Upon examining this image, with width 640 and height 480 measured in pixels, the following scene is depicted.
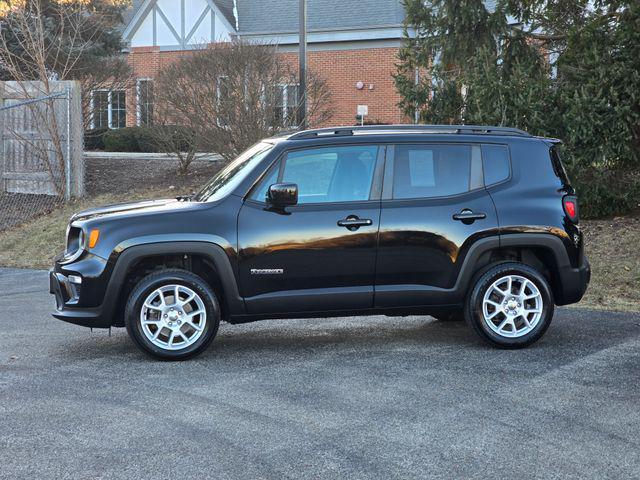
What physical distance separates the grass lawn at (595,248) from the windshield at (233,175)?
167 inches

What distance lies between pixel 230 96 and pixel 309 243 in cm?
967

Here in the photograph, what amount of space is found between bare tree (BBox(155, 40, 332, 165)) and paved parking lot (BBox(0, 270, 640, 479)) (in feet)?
27.1

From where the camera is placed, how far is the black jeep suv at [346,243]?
741 centimetres

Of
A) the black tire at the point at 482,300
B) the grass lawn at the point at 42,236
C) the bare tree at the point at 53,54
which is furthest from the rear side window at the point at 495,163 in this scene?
the bare tree at the point at 53,54

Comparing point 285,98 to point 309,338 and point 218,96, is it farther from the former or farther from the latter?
point 309,338

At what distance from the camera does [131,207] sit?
788cm

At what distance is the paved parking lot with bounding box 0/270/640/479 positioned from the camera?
197 inches

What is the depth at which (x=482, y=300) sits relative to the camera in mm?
7730

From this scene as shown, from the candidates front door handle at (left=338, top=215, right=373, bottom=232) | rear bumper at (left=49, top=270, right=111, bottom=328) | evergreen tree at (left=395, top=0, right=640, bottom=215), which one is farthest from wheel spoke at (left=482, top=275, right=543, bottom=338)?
evergreen tree at (left=395, top=0, right=640, bottom=215)

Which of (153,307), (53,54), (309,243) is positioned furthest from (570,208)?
(53,54)

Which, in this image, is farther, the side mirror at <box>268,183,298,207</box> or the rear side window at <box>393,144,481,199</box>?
the rear side window at <box>393,144,481,199</box>

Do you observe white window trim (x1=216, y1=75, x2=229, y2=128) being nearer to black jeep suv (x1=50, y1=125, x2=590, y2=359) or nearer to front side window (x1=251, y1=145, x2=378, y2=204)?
black jeep suv (x1=50, y1=125, x2=590, y2=359)

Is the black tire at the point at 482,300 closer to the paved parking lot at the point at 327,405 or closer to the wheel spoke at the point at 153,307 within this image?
the paved parking lot at the point at 327,405

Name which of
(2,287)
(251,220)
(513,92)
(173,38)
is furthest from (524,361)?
(173,38)
